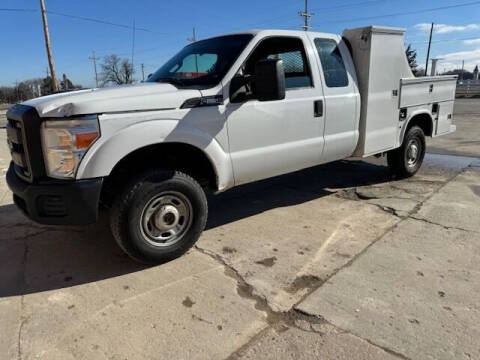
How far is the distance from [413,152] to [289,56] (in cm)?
301

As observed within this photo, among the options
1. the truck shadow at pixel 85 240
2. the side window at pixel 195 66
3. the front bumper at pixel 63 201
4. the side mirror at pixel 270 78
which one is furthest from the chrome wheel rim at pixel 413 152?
the front bumper at pixel 63 201

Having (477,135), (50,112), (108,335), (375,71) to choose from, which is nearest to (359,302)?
(108,335)

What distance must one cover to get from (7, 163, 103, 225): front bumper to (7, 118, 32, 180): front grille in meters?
0.21

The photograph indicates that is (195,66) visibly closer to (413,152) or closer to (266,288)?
(266,288)

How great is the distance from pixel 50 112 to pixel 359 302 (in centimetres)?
265

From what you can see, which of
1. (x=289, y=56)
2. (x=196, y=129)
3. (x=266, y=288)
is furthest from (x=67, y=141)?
(x=289, y=56)

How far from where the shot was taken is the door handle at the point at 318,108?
425 cm

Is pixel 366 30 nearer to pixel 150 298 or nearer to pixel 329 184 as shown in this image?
pixel 329 184

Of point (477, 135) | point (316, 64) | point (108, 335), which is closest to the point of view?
point (108, 335)

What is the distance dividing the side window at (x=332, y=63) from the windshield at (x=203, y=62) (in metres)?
1.01

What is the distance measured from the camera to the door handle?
4.25 meters

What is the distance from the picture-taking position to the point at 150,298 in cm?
291

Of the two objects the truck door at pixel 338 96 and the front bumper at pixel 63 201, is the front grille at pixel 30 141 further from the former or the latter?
the truck door at pixel 338 96

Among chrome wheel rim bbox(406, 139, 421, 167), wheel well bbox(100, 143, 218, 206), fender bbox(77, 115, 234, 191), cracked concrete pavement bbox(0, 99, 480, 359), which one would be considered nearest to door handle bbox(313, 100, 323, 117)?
cracked concrete pavement bbox(0, 99, 480, 359)
